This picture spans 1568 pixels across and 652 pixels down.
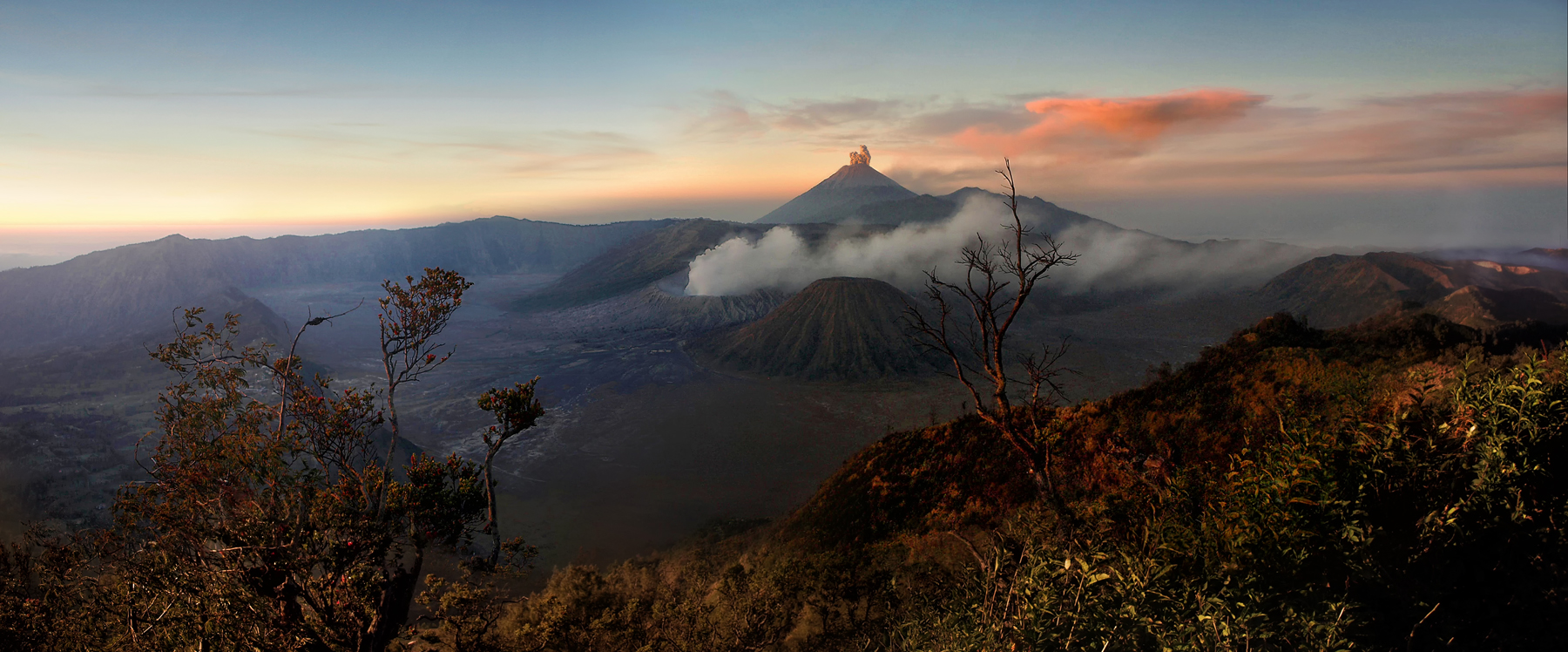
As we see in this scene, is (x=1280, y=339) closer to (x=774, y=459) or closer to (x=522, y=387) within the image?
(x=522, y=387)

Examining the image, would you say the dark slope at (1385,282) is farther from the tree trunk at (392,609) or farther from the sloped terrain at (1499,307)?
the tree trunk at (392,609)

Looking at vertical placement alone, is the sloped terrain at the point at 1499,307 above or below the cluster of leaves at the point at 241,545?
below

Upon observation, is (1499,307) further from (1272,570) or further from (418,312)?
(418,312)

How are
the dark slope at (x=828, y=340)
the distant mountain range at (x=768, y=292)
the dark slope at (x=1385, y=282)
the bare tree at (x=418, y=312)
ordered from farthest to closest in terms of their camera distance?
the dark slope at (x=1385, y=282) < the distant mountain range at (x=768, y=292) < the dark slope at (x=828, y=340) < the bare tree at (x=418, y=312)

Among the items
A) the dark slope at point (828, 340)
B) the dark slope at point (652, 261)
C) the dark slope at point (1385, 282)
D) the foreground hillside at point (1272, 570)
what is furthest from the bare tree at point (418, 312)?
the dark slope at point (652, 261)

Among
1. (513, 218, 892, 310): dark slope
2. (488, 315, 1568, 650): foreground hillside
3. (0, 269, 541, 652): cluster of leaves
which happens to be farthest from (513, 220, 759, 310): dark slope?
(488, 315, 1568, 650): foreground hillside

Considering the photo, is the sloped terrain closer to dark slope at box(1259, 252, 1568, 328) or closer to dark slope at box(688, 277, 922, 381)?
dark slope at box(1259, 252, 1568, 328)

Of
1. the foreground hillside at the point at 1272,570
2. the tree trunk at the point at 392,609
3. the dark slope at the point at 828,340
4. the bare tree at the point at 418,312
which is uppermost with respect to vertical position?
the bare tree at the point at 418,312
